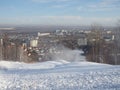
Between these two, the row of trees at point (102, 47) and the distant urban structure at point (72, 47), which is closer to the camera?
the row of trees at point (102, 47)

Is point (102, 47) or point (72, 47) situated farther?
point (72, 47)

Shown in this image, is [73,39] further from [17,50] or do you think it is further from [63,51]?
[17,50]

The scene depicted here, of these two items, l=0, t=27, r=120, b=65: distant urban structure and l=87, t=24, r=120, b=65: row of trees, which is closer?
l=87, t=24, r=120, b=65: row of trees

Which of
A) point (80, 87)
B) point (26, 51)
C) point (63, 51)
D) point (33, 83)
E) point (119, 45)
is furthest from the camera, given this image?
point (26, 51)

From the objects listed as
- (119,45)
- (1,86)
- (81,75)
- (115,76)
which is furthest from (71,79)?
(119,45)

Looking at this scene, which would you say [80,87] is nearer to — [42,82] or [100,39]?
[42,82]

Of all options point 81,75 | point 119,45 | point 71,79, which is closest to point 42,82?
point 71,79

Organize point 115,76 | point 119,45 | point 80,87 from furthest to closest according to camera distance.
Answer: point 119,45 < point 115,76 < point 80,87

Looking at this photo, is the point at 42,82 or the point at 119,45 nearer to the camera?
the point at 42,82

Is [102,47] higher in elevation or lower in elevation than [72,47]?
higher
